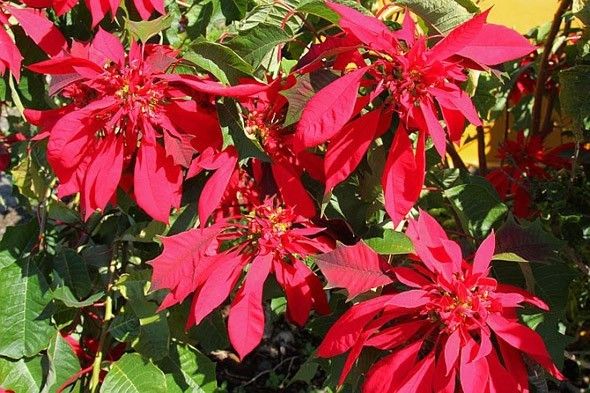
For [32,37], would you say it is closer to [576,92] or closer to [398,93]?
[398,93]

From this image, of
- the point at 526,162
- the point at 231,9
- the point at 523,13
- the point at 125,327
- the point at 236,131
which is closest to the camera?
the point at 236,131

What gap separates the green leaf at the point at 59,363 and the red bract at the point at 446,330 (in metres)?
0.46

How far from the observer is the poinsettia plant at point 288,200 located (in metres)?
0.76

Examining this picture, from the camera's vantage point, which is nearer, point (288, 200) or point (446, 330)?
point (446, 330)

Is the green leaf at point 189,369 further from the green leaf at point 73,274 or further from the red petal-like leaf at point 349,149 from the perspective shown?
the red petal-like leaf at point 349,149

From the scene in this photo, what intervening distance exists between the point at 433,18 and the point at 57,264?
673 mm

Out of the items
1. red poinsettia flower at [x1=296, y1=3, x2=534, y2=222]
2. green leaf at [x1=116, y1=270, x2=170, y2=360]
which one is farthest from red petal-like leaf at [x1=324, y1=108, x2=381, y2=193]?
green leaf at [x1=116, y1=270, x2=170, y2=360]

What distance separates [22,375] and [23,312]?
0.10m

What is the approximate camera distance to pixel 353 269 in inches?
31.7

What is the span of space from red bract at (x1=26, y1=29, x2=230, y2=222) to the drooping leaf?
19 centimetres

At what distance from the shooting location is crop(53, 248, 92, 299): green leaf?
110 centimetres

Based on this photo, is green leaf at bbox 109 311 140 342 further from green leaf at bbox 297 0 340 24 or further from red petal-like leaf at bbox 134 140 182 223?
green leaf at bbox 297 0 340 24

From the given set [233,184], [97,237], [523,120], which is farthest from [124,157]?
[523,120]

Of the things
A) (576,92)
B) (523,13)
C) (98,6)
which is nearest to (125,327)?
(98,6)
